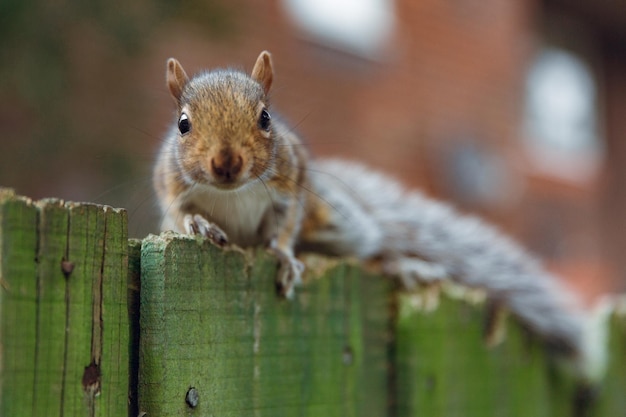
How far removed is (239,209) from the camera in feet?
4.99

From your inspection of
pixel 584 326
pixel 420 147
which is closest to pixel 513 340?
pixel 584 326

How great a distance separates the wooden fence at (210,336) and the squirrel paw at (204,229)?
0.07 ft

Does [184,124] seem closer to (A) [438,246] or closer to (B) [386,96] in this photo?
(A) [438,246]

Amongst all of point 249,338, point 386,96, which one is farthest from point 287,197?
point 386,96

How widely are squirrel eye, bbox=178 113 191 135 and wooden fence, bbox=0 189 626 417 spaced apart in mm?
210

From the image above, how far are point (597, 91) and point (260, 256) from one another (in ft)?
A: 29.5

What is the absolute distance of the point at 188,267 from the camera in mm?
1182

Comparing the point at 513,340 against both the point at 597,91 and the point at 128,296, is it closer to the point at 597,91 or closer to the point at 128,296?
the point at 128,296

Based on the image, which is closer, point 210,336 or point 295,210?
point 210,336

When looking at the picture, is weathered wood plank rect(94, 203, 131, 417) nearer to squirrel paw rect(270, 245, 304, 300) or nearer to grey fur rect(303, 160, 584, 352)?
squirrel paw rect(270, 245, 304, 300)

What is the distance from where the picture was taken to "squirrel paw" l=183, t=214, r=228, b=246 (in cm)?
126

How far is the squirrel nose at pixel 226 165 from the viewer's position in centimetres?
125

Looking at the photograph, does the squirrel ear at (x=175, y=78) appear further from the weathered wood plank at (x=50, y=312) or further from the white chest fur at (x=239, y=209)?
the weathered wood plank at (x=50, y=312)

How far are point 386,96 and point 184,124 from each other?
453 centimetres
